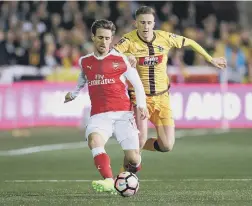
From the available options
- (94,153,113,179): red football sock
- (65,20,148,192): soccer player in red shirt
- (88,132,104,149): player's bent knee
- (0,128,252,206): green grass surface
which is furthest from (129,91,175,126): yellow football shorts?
(94,153,113,179): red football sock

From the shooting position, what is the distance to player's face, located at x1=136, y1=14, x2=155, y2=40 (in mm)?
11117

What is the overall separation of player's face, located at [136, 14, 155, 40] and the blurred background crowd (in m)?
12.9

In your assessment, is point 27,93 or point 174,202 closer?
point 174,202

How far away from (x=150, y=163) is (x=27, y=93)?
788 centimetres

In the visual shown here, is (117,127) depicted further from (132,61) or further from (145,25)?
(145,25)

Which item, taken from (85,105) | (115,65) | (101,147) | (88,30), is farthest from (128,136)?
(88,30)

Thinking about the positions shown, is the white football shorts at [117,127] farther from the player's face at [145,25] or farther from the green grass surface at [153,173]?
the player's face at [145,25]

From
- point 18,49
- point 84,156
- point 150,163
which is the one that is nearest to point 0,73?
point 18,49

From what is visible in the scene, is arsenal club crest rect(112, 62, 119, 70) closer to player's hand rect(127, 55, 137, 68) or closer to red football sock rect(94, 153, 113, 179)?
player's hand rect(127, 55, 137, 68)

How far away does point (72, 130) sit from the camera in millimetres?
22656

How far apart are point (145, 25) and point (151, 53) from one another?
404mm

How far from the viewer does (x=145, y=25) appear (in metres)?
11.2

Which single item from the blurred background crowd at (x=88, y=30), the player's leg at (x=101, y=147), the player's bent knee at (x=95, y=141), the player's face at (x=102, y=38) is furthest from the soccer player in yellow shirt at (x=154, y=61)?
the blurred background crowd at (x=88, y=30)

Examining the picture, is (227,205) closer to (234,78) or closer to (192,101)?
(192,101)
